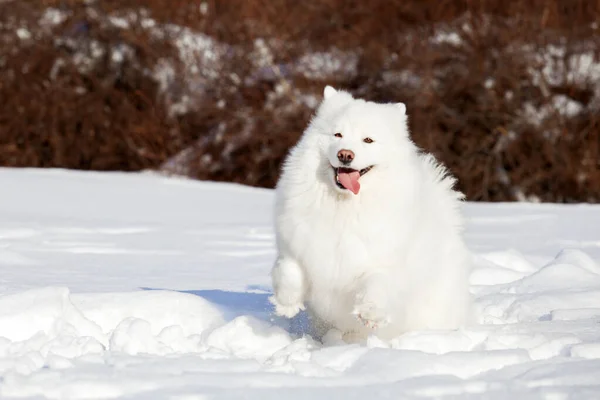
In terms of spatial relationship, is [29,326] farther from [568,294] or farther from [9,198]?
[9,198]

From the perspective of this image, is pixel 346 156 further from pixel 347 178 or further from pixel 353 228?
pixel 353 228

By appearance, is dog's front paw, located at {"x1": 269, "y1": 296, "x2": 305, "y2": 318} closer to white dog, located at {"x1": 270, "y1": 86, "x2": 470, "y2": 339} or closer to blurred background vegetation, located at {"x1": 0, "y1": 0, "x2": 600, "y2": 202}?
white dog, located at {"x1": 270, "y1": 86, "x2": 470, "y2": 339}

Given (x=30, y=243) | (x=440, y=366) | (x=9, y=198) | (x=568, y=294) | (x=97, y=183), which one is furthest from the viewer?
(x=97, y=183)

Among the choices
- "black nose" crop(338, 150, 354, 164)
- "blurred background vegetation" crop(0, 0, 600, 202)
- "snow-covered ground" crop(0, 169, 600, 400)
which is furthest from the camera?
"blurred background vegetation" crop(0, 0, 600, 202)

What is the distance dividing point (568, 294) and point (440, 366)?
2.29 m

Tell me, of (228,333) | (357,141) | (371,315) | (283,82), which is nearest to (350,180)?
(357,141)

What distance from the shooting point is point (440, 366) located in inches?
139

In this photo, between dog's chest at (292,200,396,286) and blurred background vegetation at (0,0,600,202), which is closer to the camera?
dog's chest at (292,200,396,286)

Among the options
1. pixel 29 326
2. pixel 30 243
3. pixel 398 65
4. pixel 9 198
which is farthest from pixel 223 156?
pixel 29 326

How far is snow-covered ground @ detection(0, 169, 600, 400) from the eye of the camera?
3.29 meters

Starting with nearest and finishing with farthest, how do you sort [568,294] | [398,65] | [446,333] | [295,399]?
[295,399], [446,333], [568,294], [398,65]

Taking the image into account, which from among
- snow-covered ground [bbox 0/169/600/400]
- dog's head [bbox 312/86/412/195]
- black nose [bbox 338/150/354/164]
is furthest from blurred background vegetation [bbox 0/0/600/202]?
black nose [bbox 338/150/354/164]

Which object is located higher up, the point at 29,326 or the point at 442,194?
the point at 442,194

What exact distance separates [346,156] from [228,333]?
3.03 feet
